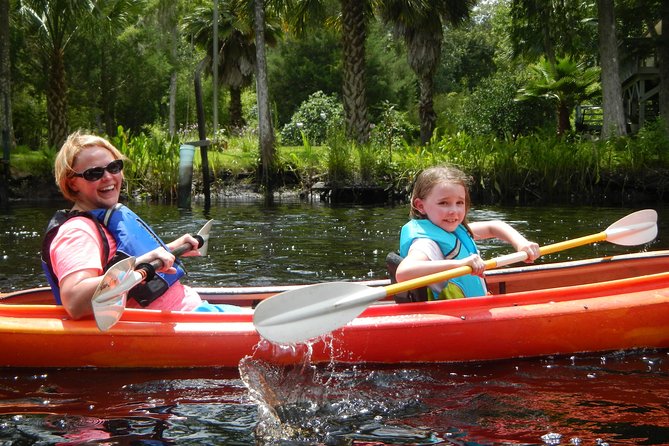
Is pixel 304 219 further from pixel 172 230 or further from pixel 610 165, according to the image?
pixel 610 165

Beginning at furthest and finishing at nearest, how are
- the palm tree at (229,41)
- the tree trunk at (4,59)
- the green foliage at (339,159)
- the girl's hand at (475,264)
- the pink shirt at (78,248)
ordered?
1. the palm tree at (229,41)
2. the tree trunk at (4,59)
3. the green foliage at (339,159)
4. the girl's hand at (475,264)
5. the pink shirt at (78,248)

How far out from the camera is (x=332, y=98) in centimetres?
2441

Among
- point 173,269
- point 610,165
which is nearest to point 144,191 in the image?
point 610,165

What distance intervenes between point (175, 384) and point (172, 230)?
251 inches

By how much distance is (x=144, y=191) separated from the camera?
50.4 feet

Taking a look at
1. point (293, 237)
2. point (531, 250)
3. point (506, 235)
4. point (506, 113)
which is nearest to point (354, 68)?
point (506, 113)

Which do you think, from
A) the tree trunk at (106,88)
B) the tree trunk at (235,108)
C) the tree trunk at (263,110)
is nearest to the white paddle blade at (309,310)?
the tree trunk at (263,110)

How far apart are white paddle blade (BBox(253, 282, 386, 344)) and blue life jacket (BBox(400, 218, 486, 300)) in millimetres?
432

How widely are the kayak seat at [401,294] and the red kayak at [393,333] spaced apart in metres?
0.11

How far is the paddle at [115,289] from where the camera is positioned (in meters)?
3.21

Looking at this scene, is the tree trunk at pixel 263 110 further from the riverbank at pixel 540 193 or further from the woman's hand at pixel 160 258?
the woman's hand at pixel 160 258

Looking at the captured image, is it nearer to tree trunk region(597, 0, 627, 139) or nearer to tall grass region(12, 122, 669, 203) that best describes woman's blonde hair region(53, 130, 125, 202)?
tall grass region(12, 122, 669, 203)

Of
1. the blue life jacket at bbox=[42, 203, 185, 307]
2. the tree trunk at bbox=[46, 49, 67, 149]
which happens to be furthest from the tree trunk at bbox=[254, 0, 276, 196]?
the blue life jacket at bbox=[42, 203, 185, 307]

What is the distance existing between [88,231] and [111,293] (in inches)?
13.4
